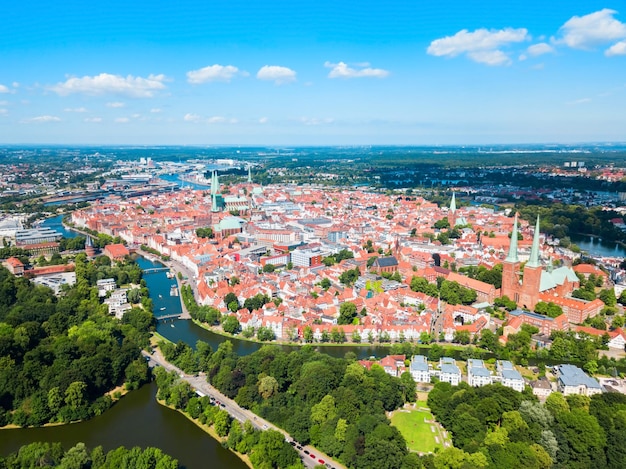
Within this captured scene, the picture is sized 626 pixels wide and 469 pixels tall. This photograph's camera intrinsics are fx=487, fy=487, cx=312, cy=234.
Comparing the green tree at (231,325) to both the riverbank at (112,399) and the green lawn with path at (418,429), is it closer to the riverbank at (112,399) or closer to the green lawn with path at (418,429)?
the riverbank at (112,399)

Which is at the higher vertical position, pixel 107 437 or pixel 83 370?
pixel 83 370

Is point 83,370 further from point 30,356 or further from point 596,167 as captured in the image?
point 596,167

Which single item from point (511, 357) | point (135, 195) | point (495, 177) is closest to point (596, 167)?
point (495, 177)

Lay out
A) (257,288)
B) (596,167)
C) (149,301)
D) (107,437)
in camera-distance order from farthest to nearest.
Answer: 1. (596,167)
2. (257,288)
3. (149,301)
4. (107,437)

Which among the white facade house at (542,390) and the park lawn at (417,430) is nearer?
the park lawn at (417,430)

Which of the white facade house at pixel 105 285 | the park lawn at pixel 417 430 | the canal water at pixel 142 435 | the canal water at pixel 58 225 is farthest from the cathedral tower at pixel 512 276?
the canal water at pixel 58 225

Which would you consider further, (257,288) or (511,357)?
(257,288)

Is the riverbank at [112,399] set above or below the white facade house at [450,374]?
below

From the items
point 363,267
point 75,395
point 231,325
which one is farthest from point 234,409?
point 363,267
